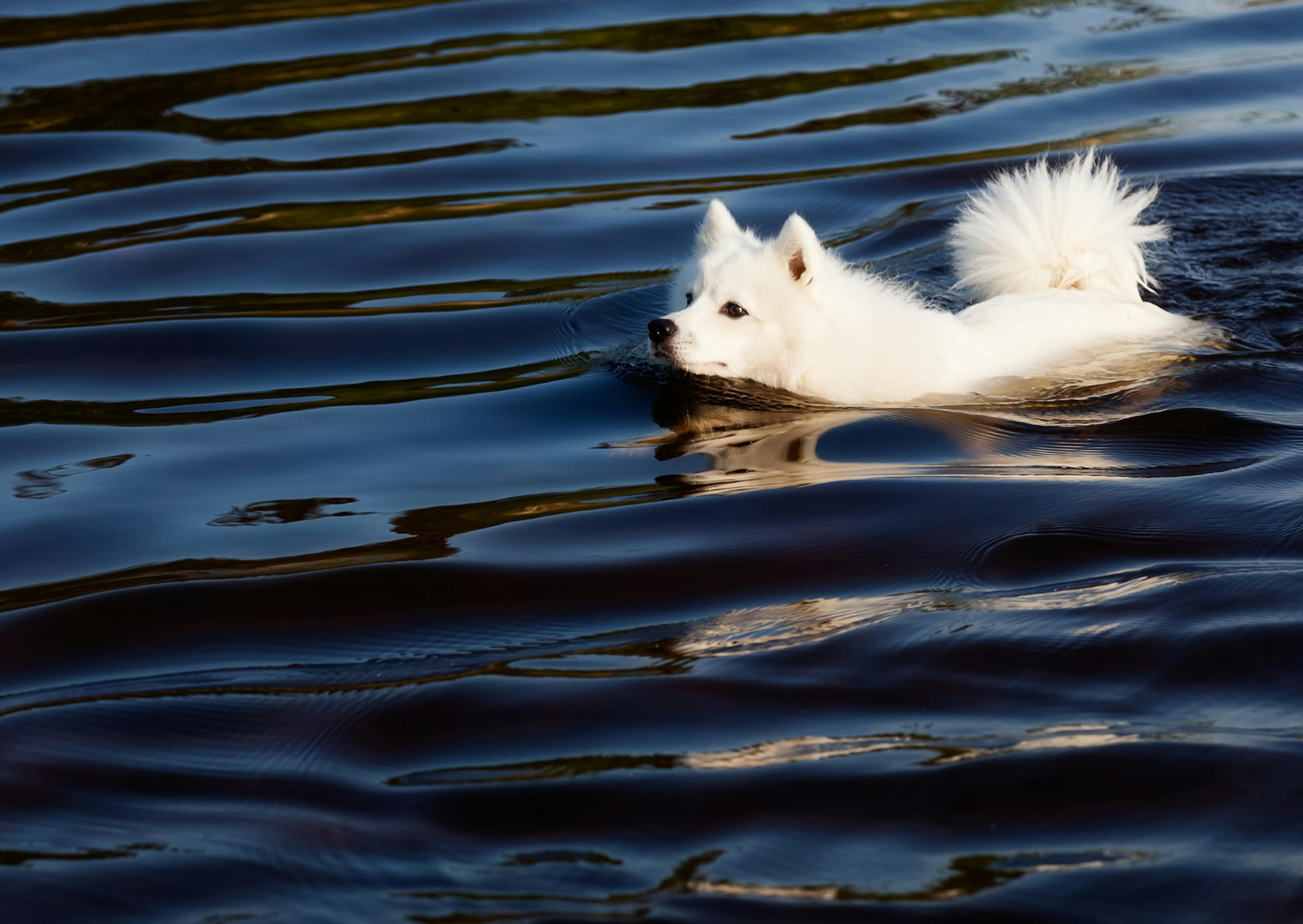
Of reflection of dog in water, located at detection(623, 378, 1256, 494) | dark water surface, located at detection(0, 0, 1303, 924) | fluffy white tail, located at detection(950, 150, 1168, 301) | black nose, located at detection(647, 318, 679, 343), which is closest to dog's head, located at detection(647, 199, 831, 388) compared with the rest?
black nose, located at detection(647, 318, 679, 343)

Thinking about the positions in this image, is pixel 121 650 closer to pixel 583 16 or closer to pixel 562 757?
pixel 562 757

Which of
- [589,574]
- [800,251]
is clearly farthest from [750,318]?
[589,574]

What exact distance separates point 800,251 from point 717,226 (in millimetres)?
637

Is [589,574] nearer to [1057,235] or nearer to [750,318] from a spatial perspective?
[750,318]

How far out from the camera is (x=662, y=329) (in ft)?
17.6

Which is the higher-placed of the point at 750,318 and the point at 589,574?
the point at 750,318

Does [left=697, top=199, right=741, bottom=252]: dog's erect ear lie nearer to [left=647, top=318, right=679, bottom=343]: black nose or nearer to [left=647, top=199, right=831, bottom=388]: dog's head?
[left=647, top=199, right=831, bottom=388]: dog's head

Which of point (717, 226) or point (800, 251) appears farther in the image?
point (717, 226)

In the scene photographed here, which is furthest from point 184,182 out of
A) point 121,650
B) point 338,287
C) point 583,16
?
point 121,650

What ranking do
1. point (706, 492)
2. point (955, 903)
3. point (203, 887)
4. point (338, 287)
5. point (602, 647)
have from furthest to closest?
1. point (338, 287)
2. point (706, 492)
3. point (602, 647)
4. point (203, 887)
5. point (955, 903)

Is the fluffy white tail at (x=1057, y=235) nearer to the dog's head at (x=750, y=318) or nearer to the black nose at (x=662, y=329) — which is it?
the dog's head at (x=750, y=318)

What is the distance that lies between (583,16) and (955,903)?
9.96 metres

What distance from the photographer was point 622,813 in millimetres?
2645

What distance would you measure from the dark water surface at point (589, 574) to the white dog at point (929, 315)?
26cm
